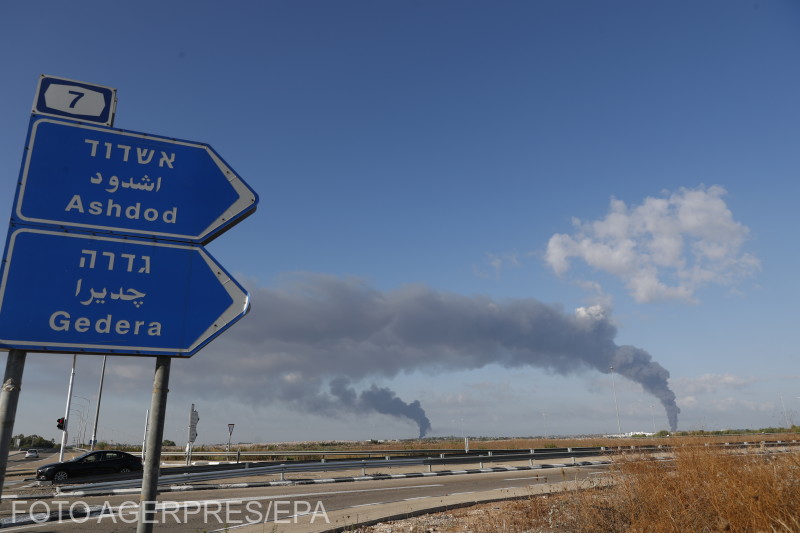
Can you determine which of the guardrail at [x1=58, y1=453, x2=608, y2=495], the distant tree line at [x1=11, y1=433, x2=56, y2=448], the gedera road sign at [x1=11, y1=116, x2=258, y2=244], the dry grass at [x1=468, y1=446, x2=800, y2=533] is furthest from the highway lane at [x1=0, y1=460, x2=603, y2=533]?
the distant tree line at [x1=11, y1=433, x2=56, y2=448]

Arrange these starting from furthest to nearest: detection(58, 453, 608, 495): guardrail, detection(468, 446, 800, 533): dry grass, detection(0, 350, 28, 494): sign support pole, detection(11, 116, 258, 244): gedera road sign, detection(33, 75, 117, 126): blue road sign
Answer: detection(58, 453, 608, 495): guardrail → detection(468, 446, 800, 533): dry grass → detection(33, 75, 117, 126): blue road sign → detection(11, 116, 258, 244): gedera road sign → detection(0, 350, 28, 494): sign support pole

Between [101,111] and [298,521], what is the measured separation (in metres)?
9.81

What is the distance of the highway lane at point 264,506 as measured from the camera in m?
10.4

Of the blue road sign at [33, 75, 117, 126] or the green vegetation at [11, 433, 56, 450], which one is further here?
the green vegetation at [11, 433, 56, 450]

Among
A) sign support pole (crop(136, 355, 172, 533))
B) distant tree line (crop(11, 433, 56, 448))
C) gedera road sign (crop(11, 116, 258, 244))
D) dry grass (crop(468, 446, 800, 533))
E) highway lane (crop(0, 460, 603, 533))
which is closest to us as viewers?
sign support pole (crop(136, 355, 172, 533))

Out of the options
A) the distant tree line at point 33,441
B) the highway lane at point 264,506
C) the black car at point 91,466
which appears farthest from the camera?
the distant tree line at point 33,441

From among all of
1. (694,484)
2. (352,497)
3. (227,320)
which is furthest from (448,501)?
(227,320)

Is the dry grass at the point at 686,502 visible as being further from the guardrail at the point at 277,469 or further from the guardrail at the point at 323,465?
the guardrail at the point at 277,469

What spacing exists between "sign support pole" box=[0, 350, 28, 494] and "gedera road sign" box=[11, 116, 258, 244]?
785 mm

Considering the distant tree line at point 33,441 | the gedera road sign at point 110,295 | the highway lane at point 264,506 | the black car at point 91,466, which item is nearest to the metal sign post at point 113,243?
the gedera road sign at point 110,295

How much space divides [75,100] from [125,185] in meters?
0.66

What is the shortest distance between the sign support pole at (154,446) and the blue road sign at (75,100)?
162cm

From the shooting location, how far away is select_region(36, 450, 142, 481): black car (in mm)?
22031

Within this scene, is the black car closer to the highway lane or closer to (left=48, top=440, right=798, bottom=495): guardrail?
(left=48, top=440, right=798, bottom=495): guardrail
